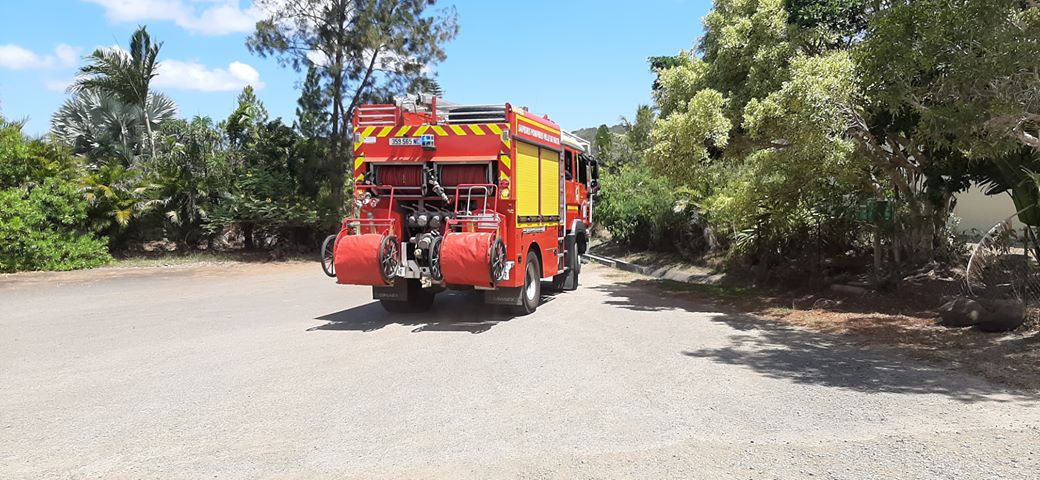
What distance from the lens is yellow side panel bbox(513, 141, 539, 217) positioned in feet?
35.1

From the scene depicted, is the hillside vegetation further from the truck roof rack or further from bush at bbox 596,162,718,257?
bush at bbox 596,162,718,257

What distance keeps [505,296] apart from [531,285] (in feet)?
2.76

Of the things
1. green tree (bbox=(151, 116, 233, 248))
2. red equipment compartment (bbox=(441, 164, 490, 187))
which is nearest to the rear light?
red equipment compartment (bbox=(441, 164, 490, 187))

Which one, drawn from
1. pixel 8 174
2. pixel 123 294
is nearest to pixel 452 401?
pixel 123 294

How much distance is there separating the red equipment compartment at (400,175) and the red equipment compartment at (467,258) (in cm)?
142

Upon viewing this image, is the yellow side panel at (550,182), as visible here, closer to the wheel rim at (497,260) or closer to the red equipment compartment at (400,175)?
the wheel rim at (497,260)

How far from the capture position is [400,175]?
36.0 feet

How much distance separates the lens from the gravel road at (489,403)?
4.74 m

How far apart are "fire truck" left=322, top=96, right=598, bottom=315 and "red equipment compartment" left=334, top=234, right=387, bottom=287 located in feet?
0.05

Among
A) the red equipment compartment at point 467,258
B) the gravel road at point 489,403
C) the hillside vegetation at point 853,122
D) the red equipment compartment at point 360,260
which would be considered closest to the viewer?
the gravel road at point 489,403

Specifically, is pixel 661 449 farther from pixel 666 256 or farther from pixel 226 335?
pixel 666 256

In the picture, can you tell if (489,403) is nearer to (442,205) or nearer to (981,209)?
(442,205)

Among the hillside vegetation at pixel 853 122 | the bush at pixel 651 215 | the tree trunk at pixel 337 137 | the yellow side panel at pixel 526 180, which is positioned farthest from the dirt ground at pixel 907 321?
the tree trunk at pixel 337 137

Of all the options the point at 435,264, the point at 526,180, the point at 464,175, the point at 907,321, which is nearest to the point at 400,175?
the point at 464,175
